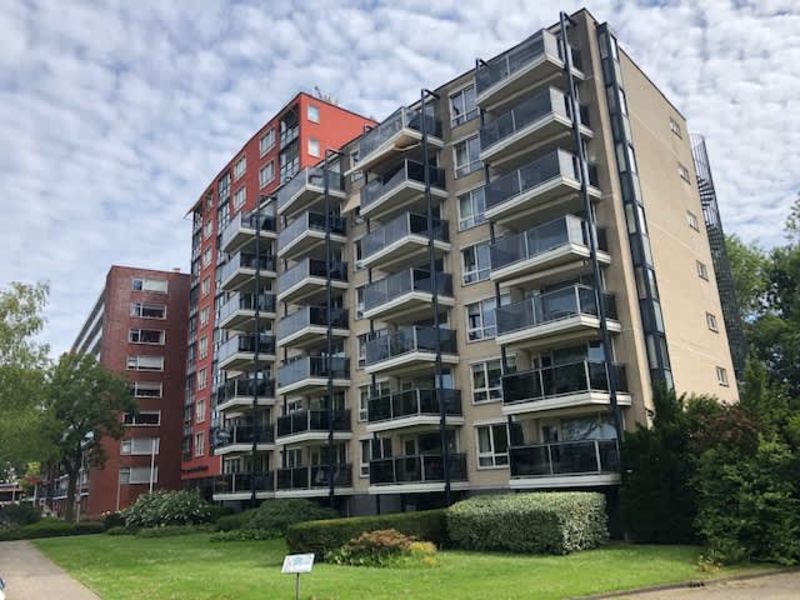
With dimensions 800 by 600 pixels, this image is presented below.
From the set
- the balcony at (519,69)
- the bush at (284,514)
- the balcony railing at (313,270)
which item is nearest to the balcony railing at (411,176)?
the balcony at (519,69)

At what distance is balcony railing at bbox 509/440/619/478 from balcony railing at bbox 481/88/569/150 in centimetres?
1245

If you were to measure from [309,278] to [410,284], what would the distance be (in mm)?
8644

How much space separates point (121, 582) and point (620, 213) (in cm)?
2048

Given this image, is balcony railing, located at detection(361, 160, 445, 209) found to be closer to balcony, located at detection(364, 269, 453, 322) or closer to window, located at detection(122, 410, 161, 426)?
balcony, located at detection(364, 269, 453, 322)

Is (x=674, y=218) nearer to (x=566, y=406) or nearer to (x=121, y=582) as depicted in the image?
(x=566, y=406)

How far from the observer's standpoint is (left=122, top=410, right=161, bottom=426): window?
60188mm

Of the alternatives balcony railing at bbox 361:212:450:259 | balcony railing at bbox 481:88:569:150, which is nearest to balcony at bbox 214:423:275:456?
balcony railing at bbox 361:212:450:259

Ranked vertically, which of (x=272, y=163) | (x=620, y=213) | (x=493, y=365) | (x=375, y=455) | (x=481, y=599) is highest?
(x=272, y=163)

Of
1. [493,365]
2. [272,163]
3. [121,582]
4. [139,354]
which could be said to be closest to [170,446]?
[139,354]

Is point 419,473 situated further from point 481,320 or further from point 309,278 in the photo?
point 309,278

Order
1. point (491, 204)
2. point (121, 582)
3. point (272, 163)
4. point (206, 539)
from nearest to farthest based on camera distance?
1. point (121, 582)
2. point (491, 204)
3. point (206, 539)
4. point (272, 163)

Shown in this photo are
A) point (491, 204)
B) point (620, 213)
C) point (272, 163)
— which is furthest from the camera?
point (272, 163)

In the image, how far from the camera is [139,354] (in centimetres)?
6319

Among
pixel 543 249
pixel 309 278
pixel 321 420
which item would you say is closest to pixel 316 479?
pixel 321 420
